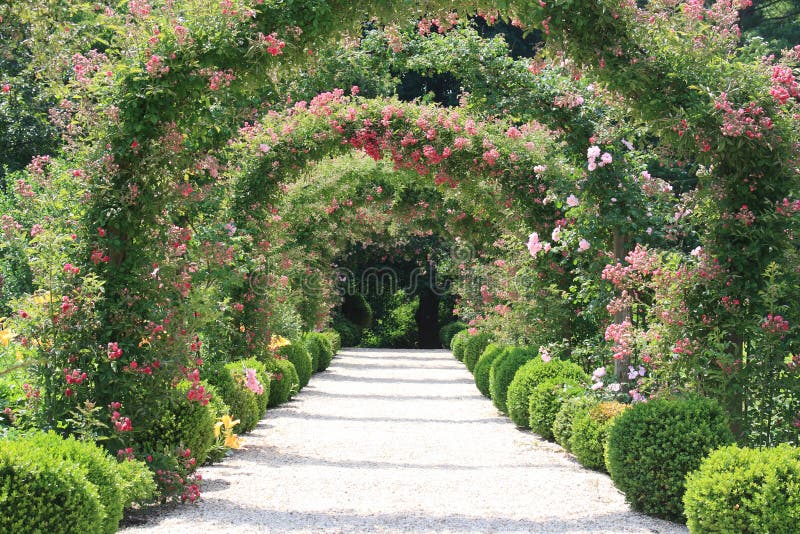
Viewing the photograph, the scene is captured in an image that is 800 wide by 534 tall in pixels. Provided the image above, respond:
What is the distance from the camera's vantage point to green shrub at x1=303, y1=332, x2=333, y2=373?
1449 centimetres

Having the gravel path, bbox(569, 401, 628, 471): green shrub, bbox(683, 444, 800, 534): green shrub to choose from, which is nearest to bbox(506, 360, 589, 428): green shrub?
the gravel path

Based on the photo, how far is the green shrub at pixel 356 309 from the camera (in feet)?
85.0

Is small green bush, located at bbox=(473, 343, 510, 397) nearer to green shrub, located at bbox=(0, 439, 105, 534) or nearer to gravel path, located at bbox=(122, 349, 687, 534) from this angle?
gravel path, located at bbox=(122, 349, 687, 534)

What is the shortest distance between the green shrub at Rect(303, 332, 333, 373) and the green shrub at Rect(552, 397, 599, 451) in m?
7.40

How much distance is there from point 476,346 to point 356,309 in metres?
11.6

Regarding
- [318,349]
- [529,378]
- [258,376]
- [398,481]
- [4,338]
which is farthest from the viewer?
[318,349]

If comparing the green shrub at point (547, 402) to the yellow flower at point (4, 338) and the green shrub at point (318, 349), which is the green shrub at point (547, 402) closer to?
the yellow flower at point (4, 338)

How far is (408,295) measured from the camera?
26688 mm

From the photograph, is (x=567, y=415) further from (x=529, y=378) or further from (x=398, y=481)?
(x=398, y=481)

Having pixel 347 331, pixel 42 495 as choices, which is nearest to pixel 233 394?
pixel 42 495

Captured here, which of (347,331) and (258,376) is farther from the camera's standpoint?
(347,331)

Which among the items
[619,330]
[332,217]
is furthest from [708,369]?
[332,217]

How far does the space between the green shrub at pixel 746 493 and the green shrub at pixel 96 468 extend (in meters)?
2.80

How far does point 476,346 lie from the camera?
48.0ft
